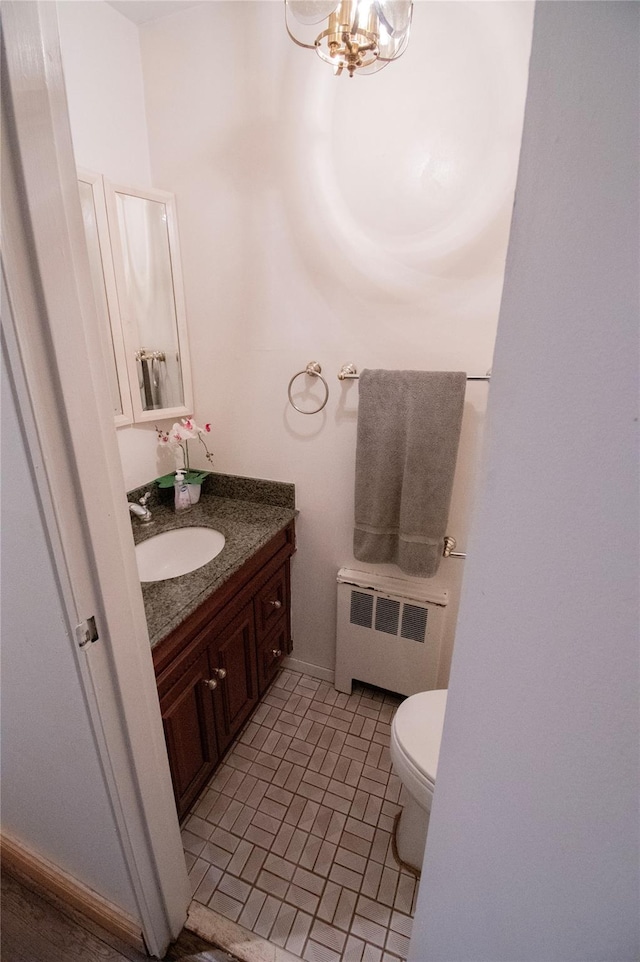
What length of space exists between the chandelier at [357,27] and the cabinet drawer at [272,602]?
60.9 inches

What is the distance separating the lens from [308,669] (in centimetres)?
196

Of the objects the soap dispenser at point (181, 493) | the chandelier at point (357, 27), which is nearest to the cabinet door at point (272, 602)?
the soap dispenser at point (181, 493)

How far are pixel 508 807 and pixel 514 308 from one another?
552mm

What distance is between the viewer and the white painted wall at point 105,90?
1205 millimetres

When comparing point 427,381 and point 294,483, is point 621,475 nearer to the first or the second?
point 427,381

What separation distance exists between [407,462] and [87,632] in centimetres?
103

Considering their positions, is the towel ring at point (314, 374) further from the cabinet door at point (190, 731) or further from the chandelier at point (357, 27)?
A: the cabinet door at point (190, 731)

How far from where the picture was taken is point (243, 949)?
107 centimetres

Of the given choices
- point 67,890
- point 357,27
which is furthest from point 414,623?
point 357,27

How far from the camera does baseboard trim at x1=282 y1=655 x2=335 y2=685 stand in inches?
75.9

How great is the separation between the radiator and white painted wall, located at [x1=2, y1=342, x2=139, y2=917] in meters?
1.01

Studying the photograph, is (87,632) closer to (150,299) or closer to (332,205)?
(150,299)

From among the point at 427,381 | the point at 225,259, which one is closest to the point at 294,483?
the point at 427,381

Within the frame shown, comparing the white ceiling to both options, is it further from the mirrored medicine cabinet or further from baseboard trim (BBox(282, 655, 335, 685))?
baseboard trim (BBox(282, 655, 335, 685))
